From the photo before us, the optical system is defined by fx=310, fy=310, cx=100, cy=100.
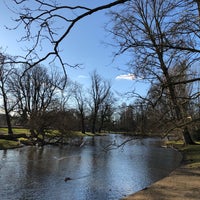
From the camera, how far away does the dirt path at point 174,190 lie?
1000cm

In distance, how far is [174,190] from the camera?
11.0 metres

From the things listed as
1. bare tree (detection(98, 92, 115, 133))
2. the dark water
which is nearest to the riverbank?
the dark water

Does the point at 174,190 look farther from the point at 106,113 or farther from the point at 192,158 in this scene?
the point at 106,113

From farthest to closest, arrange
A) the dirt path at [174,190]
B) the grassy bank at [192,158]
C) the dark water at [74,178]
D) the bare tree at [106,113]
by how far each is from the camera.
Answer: the bare tree at [106,113]
the grassy bank at [192,158]
the dark water at [74,178]
the dirt path at [174,190]

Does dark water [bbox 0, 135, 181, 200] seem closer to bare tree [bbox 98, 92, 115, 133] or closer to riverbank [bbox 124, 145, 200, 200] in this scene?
riverbank [bbox 124, 145, 200, 200]

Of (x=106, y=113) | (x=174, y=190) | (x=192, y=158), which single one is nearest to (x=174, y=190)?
(x=174, y=190)

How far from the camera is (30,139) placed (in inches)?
1372

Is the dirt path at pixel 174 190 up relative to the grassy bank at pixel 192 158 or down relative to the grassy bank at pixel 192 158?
down

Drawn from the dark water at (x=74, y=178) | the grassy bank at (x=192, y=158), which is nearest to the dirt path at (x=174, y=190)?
the dark water at (x=74, y=178)

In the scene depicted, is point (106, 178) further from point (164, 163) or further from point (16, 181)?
point (164, 163)

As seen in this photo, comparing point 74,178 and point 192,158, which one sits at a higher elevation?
point 192,158

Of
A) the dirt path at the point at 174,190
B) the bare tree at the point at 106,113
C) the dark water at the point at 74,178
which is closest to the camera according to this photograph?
the dirt path at the point at 174,190

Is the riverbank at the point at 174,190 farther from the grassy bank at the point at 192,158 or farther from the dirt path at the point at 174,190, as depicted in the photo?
the grassy bank at the point at 192,158

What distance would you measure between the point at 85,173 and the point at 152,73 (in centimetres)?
621
